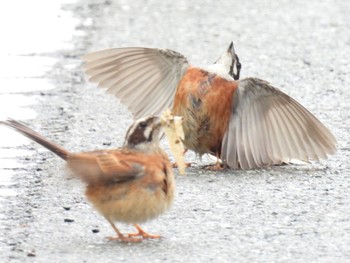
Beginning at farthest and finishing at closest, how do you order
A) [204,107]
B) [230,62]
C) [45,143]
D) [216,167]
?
1. [230,62]
2. [216,167]
3. [204,107]
4. [45,143]

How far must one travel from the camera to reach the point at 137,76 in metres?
7.80

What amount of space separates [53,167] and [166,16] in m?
4.95

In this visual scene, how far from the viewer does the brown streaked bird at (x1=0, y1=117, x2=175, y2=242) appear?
5648 mm

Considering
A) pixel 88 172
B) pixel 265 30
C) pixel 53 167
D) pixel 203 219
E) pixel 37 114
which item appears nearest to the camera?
pixel 88 172

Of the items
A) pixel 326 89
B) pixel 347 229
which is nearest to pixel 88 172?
pixel 347 229

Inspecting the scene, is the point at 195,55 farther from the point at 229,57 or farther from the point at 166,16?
the point at 229,57

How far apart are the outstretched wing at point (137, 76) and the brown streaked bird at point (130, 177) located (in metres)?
1.87

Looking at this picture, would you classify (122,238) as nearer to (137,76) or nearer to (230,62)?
(230,62)

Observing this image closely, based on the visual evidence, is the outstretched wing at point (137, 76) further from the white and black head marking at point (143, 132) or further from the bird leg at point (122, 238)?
the bird leg at point (122, 238)

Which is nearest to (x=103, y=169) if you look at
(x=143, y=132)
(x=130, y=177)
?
(x=130, y=177)

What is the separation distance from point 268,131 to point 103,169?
1.94 m

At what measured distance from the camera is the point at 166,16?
11.9 m

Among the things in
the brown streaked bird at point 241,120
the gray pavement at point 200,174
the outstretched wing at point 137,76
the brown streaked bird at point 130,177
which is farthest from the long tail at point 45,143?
the outstretched wing at point 137,76

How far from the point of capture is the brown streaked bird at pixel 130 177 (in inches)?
222
